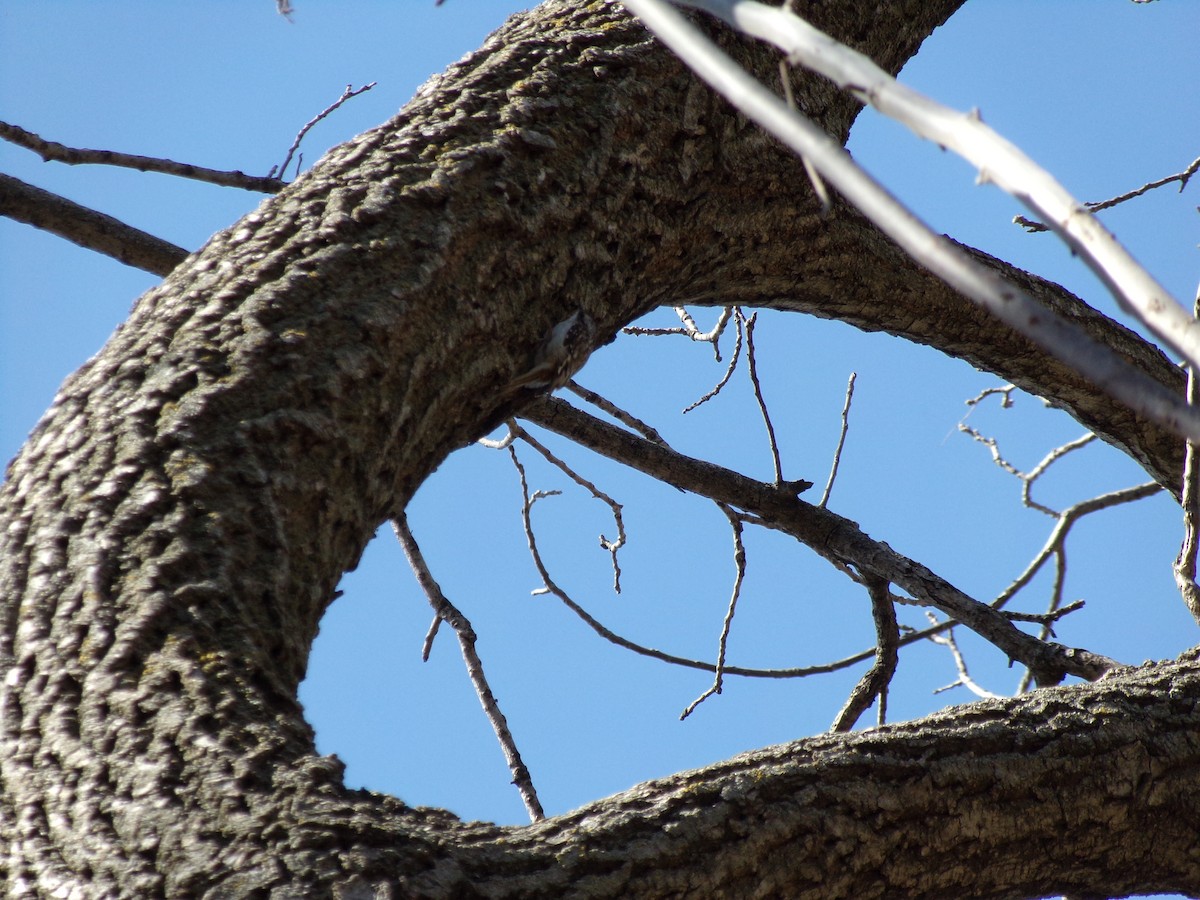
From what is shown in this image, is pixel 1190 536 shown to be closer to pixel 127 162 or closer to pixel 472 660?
pixel 472 660

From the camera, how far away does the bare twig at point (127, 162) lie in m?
2.34

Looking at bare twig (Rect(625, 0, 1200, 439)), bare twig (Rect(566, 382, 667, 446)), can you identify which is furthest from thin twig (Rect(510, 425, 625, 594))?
bare twig (Rect(625, 0, 1200, 439))

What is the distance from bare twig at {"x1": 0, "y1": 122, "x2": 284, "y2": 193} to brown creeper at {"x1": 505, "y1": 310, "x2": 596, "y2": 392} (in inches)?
39.5

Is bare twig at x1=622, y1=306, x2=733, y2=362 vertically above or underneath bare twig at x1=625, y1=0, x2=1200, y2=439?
above

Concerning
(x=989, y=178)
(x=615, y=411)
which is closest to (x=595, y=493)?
(x=615, y=411)

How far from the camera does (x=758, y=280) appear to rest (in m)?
2.10

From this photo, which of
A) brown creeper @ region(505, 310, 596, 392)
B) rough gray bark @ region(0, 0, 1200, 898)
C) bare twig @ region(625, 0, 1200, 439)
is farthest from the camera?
brown creeper @ region(505, 310, 596, 392)

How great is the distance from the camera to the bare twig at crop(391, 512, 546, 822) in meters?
2.30

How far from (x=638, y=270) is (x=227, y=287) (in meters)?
0.66

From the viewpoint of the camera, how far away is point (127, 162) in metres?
2.43

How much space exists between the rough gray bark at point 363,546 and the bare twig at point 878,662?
2.12 feet

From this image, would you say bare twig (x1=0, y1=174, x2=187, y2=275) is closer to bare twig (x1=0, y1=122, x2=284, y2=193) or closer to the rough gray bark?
bare twig (x1=0, y1=122, x2=284, y2=193)

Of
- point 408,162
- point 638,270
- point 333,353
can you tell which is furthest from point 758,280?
point 333,353

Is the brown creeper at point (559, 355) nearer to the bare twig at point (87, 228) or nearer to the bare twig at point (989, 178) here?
the bare twig at point (989, 178)
